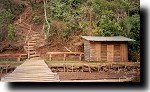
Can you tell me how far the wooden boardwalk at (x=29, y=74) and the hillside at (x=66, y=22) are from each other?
236 mm

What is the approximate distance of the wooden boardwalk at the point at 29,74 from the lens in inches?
216

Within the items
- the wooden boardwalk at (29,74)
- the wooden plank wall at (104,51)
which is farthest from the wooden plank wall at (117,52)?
the wooden boardwalk at (29,74)

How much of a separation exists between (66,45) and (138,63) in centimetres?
104

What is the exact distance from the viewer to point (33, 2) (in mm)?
5637

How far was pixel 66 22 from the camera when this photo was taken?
18.4 ft

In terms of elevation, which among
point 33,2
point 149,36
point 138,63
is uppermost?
point 33,2

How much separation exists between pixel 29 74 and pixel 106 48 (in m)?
1.14

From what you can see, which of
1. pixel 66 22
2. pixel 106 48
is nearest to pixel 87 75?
pixel 106 48

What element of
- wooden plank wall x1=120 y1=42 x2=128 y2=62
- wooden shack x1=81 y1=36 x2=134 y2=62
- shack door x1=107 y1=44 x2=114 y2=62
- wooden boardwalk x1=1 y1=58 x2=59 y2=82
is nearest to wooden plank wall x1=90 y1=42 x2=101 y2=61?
wooden shack x1=81 y1=36 x2=134 y2=62

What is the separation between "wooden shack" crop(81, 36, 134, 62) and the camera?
5.56 metres

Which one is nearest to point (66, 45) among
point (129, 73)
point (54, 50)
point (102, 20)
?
point (54, 50)

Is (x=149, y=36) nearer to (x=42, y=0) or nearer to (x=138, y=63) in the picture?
(x=138, y=63)

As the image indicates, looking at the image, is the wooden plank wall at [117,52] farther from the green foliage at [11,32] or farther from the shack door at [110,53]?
the green foliage at [11,32]

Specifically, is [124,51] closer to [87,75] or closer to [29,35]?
[87,75]
